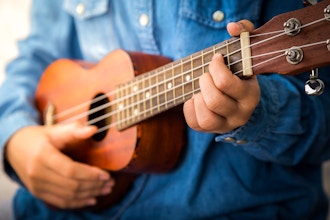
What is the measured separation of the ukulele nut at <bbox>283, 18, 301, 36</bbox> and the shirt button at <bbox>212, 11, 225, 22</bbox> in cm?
22

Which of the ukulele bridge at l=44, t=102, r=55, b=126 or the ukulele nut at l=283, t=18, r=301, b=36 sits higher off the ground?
the ukulele nut at l=283, t=18, r=301, b=36

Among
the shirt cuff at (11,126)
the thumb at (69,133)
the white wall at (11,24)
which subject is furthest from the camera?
the white wall at (11,24)

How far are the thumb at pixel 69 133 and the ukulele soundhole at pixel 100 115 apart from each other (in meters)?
0.02

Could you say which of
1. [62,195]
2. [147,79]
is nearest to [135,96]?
[147,79]

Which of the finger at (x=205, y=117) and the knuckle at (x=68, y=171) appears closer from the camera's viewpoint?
the finger at (x=205, y=117)

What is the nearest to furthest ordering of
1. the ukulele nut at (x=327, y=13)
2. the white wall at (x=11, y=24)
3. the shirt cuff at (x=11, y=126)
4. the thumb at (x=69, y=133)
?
the ukulele nut at (x=327, y=13) → the thumb at (x=69, y=133) → the shirt cuff at (x=11, y=126) → the white wall at (x=11, y=24)

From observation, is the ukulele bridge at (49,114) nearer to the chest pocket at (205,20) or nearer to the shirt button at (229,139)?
the chest pocket at (205,20)

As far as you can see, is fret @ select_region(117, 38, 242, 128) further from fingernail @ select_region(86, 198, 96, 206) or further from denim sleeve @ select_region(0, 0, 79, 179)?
denim sleeve @ select_region(0, 0, 79, 179)

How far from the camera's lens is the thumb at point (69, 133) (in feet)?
2.53

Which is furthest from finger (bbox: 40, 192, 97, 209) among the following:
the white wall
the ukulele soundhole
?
the white wall

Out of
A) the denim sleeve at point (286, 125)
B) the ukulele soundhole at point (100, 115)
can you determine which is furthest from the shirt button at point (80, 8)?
the denim sleeve at point (286, 125)

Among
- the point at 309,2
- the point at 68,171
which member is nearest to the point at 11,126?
the point at 68,171

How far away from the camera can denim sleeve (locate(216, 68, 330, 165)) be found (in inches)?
23.9

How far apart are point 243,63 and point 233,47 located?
0.02m
